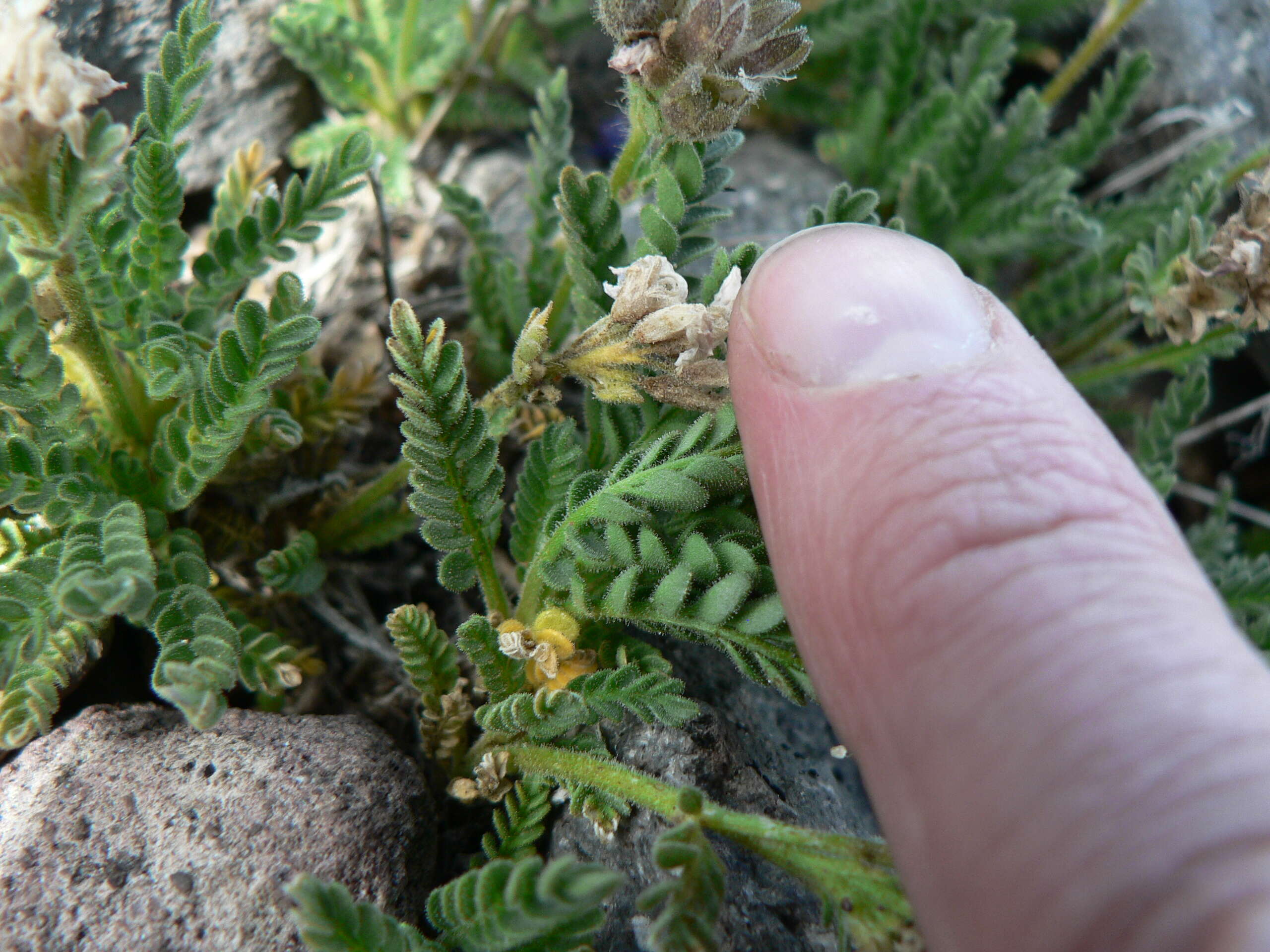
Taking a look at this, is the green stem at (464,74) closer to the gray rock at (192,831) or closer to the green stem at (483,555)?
the green stem at (483,555)

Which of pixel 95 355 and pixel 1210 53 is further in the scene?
pixel 1210 53

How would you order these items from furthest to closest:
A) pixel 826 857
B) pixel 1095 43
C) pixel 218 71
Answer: pixel 1095 43 < pixel 218 71 < pixel 826 857

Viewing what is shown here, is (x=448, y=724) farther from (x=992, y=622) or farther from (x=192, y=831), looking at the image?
(x=992, y=622)

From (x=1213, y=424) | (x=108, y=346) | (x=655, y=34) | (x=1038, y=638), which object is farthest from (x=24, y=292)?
(x=1213, y=424)

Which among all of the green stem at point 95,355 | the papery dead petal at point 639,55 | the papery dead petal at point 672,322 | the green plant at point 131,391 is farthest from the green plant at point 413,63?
the papery dead petal at point 672,322

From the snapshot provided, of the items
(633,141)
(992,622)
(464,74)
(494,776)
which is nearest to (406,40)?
(464,74)

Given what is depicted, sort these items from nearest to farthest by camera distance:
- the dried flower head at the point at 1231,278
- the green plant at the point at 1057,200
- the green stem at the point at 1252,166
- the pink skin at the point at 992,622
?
the pink skin at the point at 992,622 → the dried flower head at the point at 1231,278 → the green plant at the point at 1057,200 → the green stem at the point at 1252,166

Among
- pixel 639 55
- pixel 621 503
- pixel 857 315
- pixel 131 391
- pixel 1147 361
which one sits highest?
pixel 639 55
